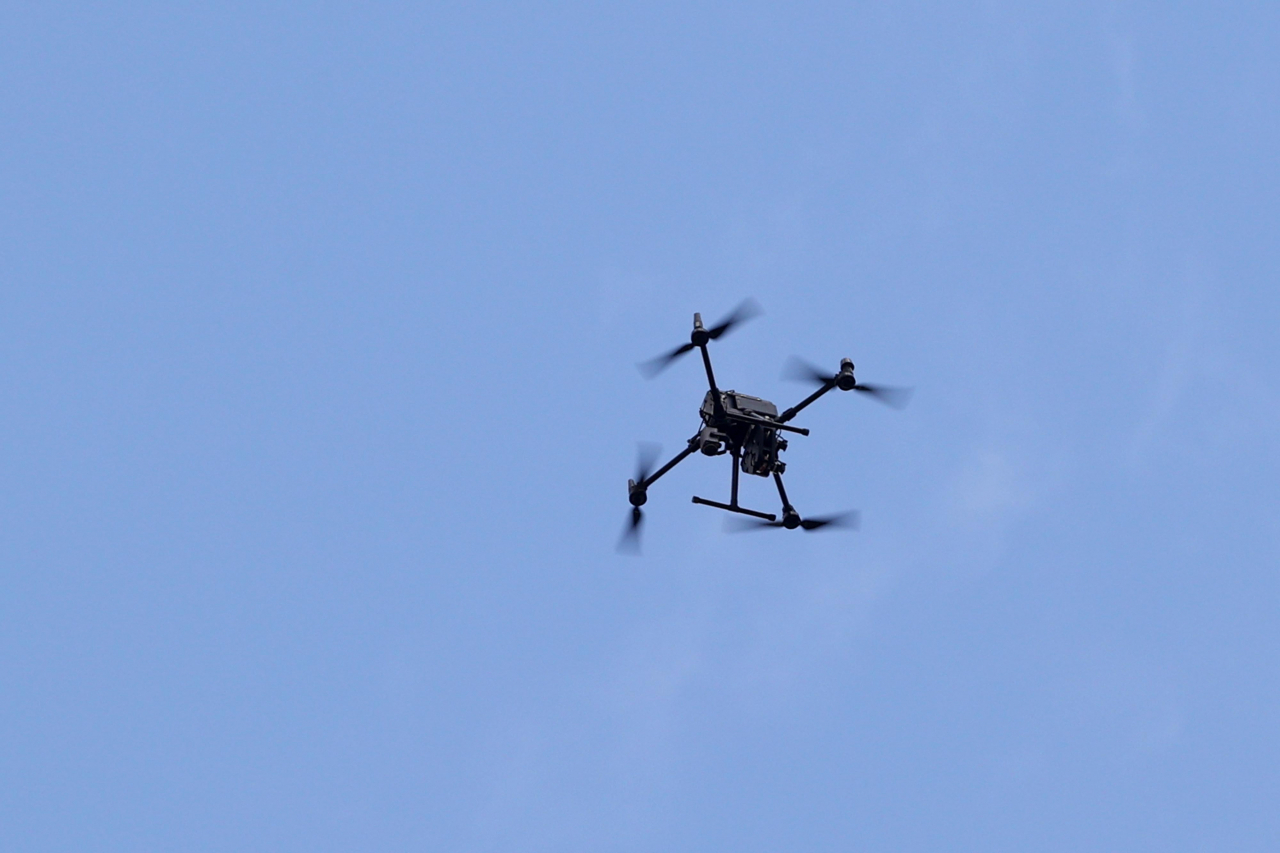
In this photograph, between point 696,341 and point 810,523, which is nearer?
point 696,341

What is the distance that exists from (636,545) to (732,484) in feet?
18.8

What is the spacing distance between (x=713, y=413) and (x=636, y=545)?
7471 millimetres

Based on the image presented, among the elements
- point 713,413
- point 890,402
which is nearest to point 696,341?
point 713,413

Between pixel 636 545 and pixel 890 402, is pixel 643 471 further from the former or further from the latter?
pixel 890 402

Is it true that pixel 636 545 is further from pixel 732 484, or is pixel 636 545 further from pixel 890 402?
pixel 890 402

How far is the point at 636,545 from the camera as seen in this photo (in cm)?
8738

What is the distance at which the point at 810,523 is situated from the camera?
285 feet

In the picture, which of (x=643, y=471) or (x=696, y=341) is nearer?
(x=696, y=341)

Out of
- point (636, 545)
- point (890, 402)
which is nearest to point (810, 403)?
point (890, 402)

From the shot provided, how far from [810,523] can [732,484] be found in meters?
4.63

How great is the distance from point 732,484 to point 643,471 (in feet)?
14.1

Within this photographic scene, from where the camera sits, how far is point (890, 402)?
8588 cm

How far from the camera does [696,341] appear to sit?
8125 cm

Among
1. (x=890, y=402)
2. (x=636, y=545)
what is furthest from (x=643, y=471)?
(x=890, y=402)
